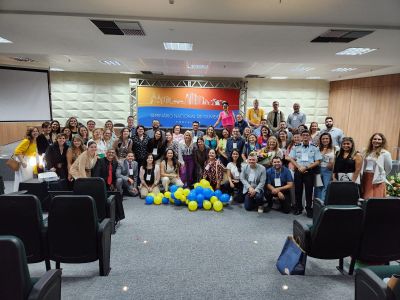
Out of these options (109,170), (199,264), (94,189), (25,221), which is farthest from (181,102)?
(25,221)

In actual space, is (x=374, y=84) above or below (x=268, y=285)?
above

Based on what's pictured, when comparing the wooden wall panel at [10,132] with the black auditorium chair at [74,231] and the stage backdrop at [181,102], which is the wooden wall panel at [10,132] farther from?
the black auditorium chair at [74,231]

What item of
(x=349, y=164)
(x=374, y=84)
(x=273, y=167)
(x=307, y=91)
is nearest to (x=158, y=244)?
(x=273, y=167)

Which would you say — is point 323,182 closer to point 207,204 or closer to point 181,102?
point 207,204

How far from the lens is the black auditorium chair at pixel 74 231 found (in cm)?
243

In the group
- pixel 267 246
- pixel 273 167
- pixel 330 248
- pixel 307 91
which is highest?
pixel 307 91

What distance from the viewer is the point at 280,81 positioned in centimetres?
1080

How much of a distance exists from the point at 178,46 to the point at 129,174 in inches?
108

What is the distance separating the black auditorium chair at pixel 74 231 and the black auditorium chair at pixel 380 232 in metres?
2.51

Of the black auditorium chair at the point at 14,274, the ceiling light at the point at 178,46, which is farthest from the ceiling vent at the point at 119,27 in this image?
the black auditorium chair at the point at 14,274

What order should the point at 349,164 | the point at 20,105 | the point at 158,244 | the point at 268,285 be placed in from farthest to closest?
the point at 20,105 → the point at 349,164 → the point at 158,244 → the point at 268,285

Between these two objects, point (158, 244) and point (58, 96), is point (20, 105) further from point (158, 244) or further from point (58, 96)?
point (158, 244)

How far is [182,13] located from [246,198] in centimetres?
331

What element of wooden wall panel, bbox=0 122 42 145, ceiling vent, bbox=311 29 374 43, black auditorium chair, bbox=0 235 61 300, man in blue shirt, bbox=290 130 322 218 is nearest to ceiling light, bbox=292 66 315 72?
ceiling vent, bbox=311 29 374 43
